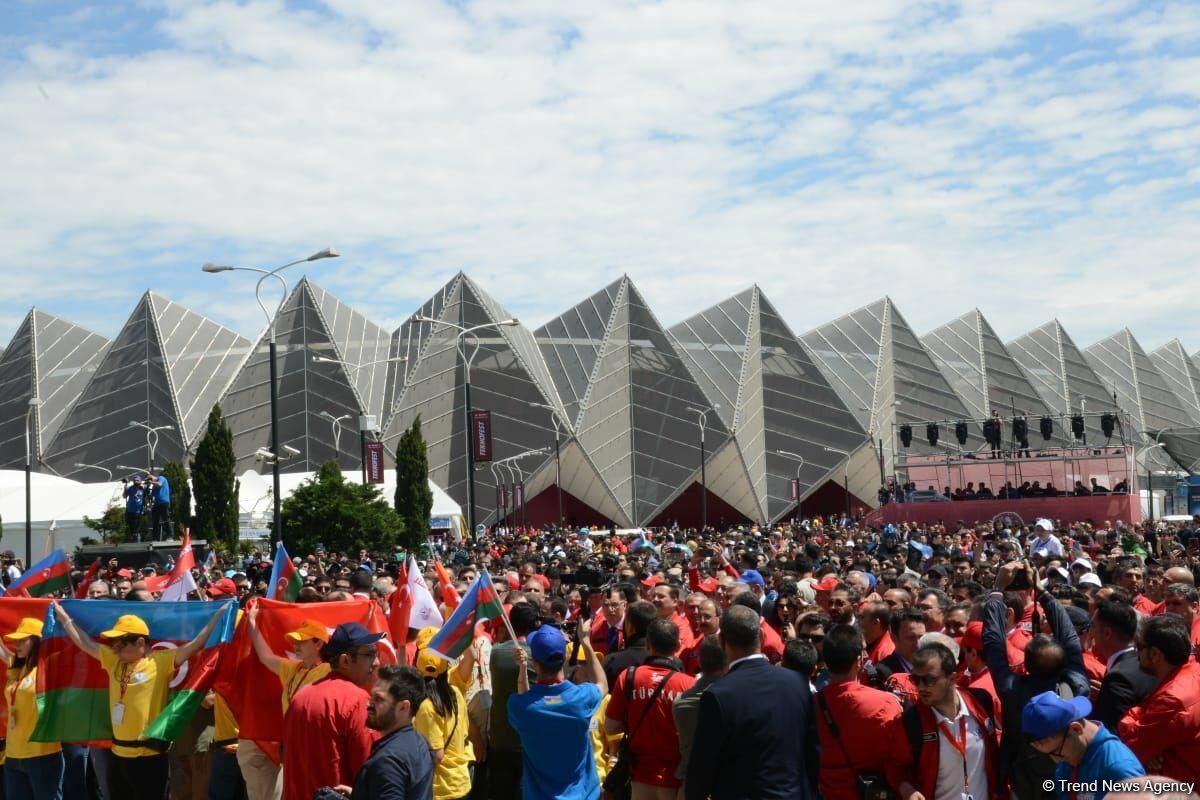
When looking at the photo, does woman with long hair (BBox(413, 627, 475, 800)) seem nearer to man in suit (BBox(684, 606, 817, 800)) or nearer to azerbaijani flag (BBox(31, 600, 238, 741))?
azerbaijani flag (BBox(31, 600, 238, 741))

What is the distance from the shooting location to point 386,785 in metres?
5.83

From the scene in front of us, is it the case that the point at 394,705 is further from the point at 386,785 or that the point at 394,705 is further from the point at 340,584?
the point at 340,584

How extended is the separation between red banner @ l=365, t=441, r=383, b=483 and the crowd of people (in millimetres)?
35472

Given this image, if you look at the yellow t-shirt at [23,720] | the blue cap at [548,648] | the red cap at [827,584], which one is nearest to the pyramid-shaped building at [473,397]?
the red cap at [827,584]

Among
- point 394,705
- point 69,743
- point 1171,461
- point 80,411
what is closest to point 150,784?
point 69,743

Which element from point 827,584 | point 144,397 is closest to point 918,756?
point 827,584

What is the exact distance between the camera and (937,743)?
6379mm

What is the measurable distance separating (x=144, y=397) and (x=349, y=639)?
66.9 m

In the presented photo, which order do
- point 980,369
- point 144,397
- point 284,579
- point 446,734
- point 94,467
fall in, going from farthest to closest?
point 980,369 → point 144,397 → point 94,467 → point 284,579 → point 446,734

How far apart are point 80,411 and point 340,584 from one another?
6278 cm

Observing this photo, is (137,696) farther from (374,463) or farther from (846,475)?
(846,475)

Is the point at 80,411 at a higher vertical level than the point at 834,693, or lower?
higher

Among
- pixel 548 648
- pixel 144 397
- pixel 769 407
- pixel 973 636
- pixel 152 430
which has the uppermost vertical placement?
pixel 144 397

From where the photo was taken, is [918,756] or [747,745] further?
[918,756]
